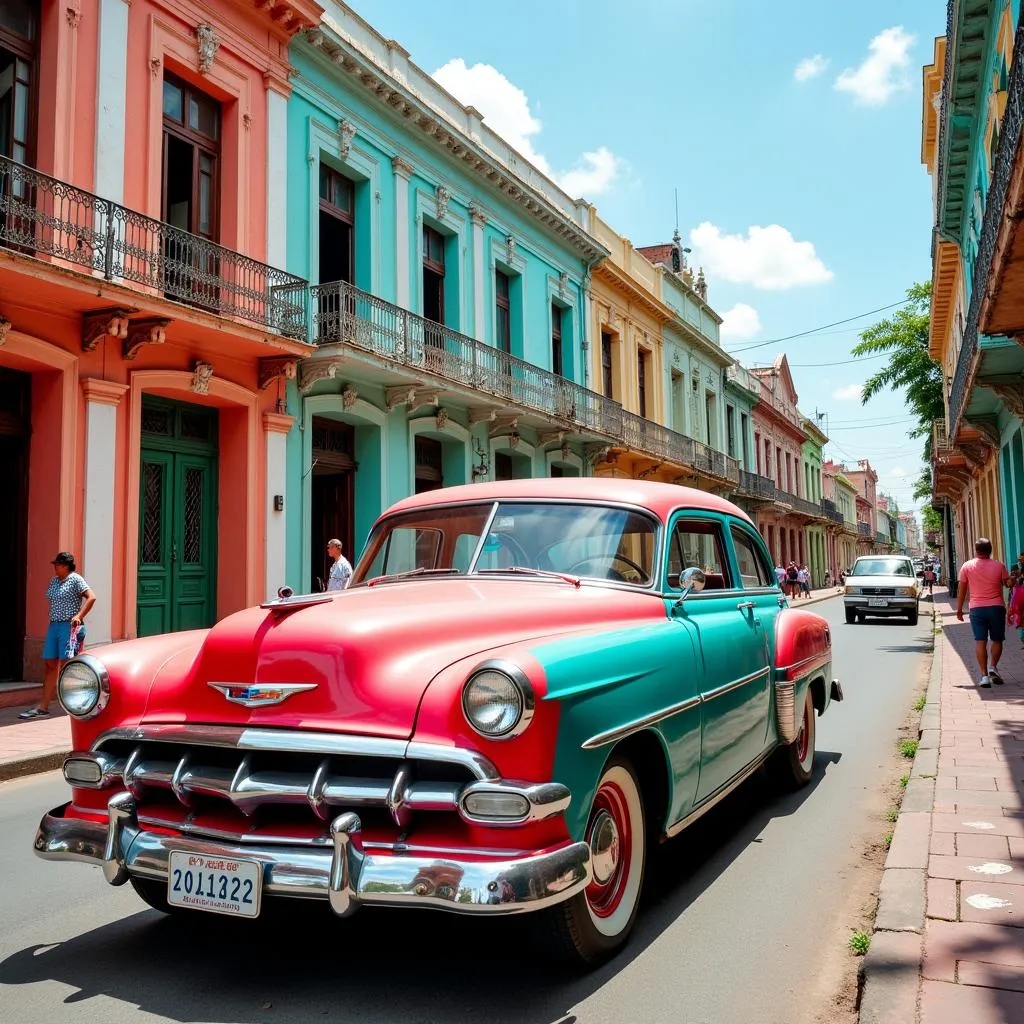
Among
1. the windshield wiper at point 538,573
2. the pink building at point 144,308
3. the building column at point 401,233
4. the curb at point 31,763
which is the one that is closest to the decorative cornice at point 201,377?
the pink building at point 144,308

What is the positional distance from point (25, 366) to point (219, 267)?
3106 millimetres

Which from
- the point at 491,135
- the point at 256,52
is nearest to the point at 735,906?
the point at 256,52

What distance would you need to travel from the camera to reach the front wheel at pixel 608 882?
117 inches

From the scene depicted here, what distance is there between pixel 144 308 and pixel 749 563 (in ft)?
27.2

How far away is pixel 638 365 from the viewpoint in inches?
1164

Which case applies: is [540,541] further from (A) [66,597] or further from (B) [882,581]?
(B) [882,581]

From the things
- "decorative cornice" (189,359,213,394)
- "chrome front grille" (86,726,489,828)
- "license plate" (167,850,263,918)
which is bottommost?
"license plate" (167,850,263,918)

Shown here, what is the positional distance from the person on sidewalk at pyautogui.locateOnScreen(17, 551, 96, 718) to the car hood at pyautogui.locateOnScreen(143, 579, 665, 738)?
A: 6.48 m

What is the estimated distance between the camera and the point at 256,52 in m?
→ 14.0

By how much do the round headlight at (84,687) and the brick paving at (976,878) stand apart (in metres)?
2.87

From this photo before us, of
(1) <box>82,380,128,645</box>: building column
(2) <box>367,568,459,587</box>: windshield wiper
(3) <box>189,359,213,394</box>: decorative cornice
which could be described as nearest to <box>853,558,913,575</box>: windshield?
(3) <box>189,359,213,394</box>: decorative cornice

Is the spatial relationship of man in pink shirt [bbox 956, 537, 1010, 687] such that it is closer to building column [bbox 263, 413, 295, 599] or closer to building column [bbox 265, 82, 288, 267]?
building column [bbox 263, 413, 295, 599]

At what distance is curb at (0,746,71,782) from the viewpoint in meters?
6.94

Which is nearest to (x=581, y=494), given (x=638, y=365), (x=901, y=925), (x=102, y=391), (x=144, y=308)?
(x=901, y=925)
